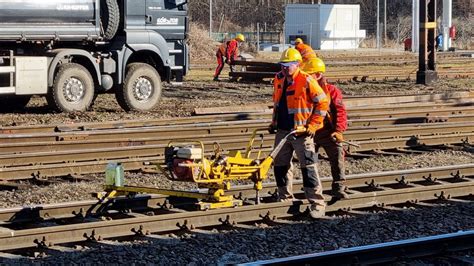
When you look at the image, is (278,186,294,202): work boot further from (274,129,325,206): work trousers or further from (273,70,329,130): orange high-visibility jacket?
(273,70,329,130): orange high-visibility jacket

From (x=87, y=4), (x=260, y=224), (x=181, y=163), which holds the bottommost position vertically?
(x=260, y=224)

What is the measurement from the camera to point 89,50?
68.5ft

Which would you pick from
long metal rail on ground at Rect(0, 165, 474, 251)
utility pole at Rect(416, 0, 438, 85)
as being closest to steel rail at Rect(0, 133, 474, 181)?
long metal rail on ground at Rect(0, 165, 474, 251)

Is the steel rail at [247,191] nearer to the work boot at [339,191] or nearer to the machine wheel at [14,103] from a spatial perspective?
the work boot at [339,191]

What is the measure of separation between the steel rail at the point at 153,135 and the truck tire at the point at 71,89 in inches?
162

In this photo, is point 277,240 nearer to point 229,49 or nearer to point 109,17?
point 109,17

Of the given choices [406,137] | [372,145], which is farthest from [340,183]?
[406,137]

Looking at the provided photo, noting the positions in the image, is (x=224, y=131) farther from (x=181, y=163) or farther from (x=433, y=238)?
(x=433, y=238)

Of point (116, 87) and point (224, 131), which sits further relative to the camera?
point (116, 87)

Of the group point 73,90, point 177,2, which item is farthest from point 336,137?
point 177,2

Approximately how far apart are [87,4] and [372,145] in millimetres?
7139

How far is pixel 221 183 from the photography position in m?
10.2

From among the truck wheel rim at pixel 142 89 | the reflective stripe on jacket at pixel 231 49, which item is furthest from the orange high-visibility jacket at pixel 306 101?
the reflective stripe on jacket at pixel 231 49

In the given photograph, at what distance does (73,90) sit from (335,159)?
10.1 metres
